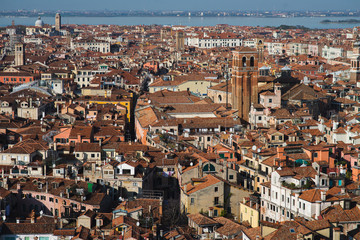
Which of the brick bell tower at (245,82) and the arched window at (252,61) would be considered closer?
the brick bell tower at (245,82)

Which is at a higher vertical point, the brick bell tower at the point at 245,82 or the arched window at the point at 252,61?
the arched window at the point at 252,61

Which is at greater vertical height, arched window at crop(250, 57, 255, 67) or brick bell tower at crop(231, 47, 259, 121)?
arched window at crop(250, 57, 255, 67)

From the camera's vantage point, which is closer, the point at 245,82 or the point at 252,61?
the point at 245,82

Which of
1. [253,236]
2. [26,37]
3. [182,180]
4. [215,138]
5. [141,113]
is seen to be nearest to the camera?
[253,236]

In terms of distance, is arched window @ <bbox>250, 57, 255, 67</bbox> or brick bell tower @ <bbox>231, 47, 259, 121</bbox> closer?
brick bell tower @ <bbox>231, 47, 259, 121</bbox>

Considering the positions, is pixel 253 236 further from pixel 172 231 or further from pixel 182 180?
pixel 182 180

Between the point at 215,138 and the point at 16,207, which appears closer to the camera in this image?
the point at 16,207

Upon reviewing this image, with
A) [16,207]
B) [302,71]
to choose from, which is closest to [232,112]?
[16,207]

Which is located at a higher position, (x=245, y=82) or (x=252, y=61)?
(x=252, y=61)
